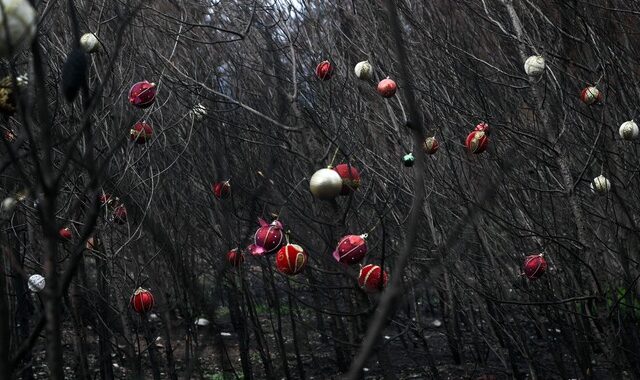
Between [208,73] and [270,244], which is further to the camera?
[208,73]

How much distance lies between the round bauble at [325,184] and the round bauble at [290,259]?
0.71m

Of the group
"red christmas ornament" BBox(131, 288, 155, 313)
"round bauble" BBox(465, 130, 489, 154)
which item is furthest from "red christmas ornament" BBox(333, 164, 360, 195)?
"red christmas ornament" BBox(131, 288, 155, 313)

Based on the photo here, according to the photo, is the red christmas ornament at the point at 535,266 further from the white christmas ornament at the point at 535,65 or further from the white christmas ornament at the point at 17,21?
the white christmas ornament at the point at 17,21

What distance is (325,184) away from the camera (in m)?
2.77

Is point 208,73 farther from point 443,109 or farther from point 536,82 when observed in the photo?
point 536,82

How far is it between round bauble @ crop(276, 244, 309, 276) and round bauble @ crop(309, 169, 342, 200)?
71cm

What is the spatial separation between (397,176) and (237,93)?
1807 millimetres

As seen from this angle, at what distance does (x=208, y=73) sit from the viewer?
22.1 feet

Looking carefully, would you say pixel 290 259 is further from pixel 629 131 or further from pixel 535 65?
pixel 629 131

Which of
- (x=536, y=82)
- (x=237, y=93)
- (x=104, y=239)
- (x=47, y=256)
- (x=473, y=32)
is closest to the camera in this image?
(x=47, y=256)

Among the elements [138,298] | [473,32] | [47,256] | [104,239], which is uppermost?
[473,32]

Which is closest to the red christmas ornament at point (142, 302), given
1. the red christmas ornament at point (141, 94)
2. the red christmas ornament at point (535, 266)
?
the red christmas ornament at point (141, 94)

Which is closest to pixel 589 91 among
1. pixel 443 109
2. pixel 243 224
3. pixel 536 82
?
pixel 536 82

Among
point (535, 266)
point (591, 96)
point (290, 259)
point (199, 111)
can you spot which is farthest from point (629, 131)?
point (199, 111)
